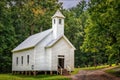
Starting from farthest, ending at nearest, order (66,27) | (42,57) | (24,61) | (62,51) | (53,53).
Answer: (66,27) < (24,61) < (42,57) < (62,51) < (53,53)

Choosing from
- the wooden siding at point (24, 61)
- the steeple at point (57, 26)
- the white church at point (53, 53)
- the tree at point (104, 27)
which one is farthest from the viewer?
the wooden siding at point (24, 61)

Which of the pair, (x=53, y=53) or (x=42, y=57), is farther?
(x=42, y=57)

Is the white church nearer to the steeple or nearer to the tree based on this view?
the steeple

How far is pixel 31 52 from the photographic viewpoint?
42.4 m

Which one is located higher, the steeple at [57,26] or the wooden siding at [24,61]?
the steeple at [57,26]

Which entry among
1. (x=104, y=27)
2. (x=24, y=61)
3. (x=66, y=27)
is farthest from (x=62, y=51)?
(x=66, y=27)

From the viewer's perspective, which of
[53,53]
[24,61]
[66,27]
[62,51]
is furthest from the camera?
[66,27]

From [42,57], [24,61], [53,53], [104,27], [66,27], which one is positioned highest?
[66,27]

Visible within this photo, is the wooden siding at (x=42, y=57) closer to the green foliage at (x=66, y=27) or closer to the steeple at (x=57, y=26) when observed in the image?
the steeple at (x=57, y=26)

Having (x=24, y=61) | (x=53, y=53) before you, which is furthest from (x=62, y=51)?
(x=24, y=61)

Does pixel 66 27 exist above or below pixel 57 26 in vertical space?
above

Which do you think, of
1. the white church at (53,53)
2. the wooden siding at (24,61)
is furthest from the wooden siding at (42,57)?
the wooden siding at (24,61)

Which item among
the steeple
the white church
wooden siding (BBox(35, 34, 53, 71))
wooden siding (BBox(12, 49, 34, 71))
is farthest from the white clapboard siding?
wooden siding (BBox(12, 49, 34, 71))

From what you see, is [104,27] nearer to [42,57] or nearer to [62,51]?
[62,51]
